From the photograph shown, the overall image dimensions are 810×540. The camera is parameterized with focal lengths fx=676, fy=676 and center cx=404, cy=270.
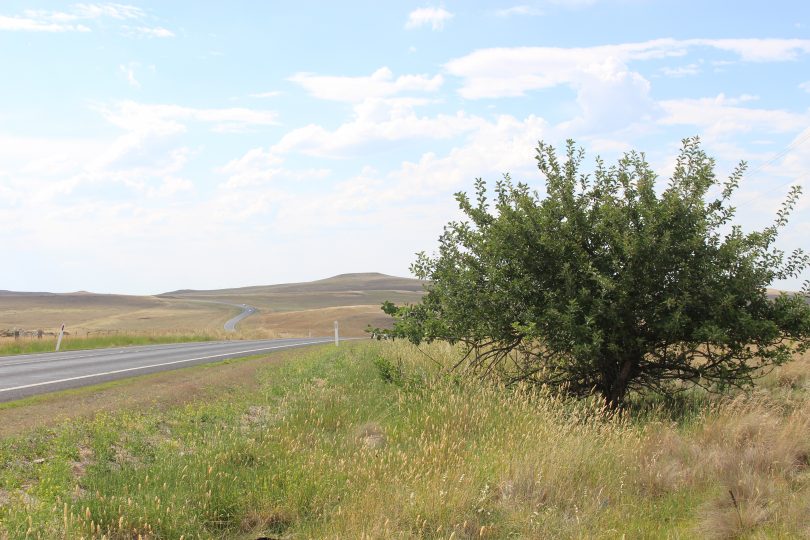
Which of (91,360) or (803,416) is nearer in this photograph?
(803,416)

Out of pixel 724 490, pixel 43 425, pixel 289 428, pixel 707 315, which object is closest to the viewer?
pixel 724 490

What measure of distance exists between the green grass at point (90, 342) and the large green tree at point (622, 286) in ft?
72.1

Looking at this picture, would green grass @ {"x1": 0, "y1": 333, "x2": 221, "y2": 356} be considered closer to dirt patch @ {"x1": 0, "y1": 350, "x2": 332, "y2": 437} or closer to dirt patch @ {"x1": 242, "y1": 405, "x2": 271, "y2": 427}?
dirt patch @ {"x1": 0, "y1": 350, "x2": 332, "y2": 437}

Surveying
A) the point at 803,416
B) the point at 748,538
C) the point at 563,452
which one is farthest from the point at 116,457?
the point at 803,416

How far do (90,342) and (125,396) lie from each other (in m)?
20.5

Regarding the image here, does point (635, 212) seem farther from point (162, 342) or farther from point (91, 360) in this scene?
point (162, 342)

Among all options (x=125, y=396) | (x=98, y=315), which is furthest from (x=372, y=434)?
(x=98, y=315)

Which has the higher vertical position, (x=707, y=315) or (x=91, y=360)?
(x=707, y=315)

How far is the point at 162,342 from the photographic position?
115 feet

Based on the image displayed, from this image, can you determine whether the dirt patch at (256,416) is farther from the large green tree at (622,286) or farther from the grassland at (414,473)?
the large green tree at (622,286)

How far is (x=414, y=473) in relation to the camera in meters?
6.80

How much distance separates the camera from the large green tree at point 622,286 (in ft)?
32.0

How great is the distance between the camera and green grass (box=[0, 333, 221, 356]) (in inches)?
1054

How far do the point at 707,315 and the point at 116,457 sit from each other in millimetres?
8194
